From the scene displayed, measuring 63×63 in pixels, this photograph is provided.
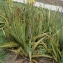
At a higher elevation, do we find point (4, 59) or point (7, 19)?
point (7, 19)

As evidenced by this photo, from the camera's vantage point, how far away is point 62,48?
444cm

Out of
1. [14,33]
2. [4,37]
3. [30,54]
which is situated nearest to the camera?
[30,54]

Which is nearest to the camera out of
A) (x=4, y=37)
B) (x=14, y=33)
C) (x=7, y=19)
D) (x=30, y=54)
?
(x=30, y=54)

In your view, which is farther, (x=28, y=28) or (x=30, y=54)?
(x=28, y=28)

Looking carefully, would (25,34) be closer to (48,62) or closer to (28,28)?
(28,28)

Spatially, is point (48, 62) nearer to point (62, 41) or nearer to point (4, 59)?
point (62, 41)

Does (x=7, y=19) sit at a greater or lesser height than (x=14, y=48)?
greater

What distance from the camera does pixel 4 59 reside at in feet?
15.3

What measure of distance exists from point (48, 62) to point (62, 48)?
362 millimetres

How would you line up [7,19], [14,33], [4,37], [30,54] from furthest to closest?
1. [7,19]
2. [4,37]
3. [14,33]
4. [30,54]

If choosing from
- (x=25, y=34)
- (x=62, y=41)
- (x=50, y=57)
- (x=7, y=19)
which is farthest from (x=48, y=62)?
(x=7, y=19)

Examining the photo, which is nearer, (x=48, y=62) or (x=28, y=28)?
(x=48, y=62)

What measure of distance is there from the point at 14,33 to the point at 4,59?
1.77ft

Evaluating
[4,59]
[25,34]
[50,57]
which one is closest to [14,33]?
[25,34]
